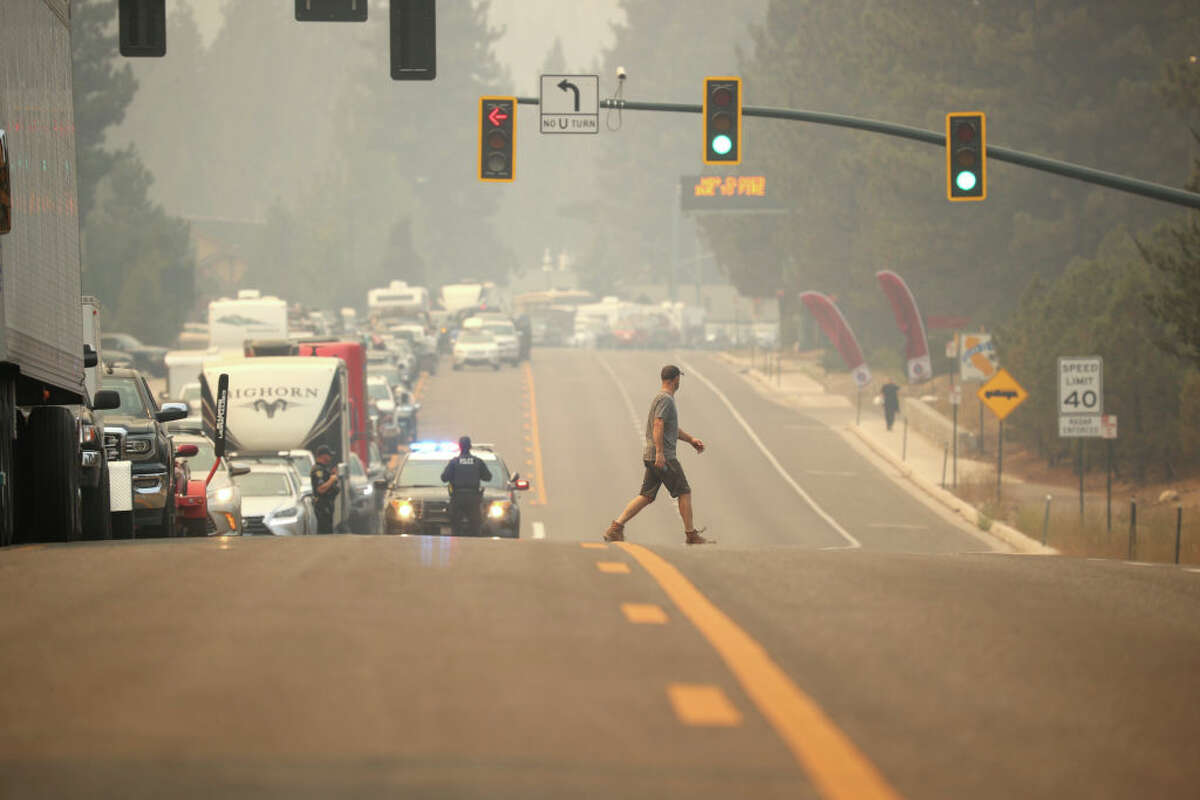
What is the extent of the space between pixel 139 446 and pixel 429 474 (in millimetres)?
9626

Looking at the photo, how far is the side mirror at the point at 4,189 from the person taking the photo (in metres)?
12.1

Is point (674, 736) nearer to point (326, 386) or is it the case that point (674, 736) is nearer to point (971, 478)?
point (326, 386)

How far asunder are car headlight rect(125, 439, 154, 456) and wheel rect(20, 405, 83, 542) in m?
4.14

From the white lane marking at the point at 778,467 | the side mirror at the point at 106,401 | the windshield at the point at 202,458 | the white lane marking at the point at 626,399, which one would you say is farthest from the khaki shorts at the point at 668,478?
the white lane marking at the point at 626,399

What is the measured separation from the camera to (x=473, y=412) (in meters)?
64.6

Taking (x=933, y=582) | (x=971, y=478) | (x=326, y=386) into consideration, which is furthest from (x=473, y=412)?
(x=933, y=582)

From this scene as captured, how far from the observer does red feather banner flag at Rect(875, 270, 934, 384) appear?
54875 millimetres

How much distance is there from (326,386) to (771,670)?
23.8 m

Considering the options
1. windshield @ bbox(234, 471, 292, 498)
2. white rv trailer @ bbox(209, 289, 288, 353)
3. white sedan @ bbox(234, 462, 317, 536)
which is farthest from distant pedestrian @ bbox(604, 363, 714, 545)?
white rv trailer @ bbox(209, 289, 288, 353)

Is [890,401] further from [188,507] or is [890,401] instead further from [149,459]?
[149,459]

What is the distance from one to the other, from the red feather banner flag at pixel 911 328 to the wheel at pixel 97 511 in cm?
4094

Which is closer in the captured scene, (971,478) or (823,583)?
(823,583)

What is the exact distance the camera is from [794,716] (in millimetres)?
6594

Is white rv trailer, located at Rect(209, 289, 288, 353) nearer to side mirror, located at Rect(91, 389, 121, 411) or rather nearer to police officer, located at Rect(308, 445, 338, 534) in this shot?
police officer, located at Rect(308, 445, 338, 534)
